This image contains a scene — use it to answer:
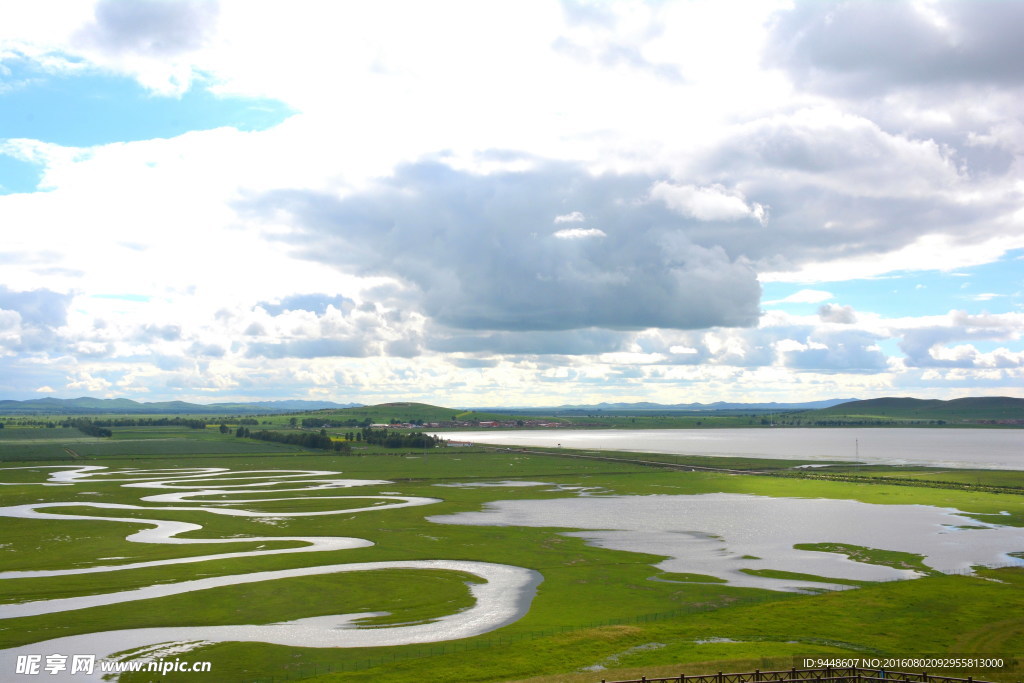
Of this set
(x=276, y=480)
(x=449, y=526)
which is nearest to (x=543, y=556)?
(x=449, y=526)

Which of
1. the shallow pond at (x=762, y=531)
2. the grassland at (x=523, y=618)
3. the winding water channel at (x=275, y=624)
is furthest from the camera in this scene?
the shallow pond at (x=762, y=531)

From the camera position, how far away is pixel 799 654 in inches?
1683

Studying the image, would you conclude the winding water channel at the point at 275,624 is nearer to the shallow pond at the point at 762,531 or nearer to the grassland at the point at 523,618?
the grassland at the point at 523,618

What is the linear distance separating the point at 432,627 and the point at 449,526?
4071cm

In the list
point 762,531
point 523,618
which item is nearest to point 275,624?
point 523,618

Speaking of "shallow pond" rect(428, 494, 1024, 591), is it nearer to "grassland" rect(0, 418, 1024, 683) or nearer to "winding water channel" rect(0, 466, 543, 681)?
"grassland" rect(0, 418, 1024, 683)

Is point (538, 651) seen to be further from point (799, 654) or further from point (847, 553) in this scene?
point (847, 553)

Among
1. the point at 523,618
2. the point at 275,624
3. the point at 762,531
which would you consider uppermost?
the point at 275,624

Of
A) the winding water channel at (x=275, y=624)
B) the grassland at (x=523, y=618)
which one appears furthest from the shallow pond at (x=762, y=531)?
the winding water channel at (x=275, y=624)

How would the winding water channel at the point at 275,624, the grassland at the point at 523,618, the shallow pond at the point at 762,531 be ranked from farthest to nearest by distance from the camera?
the shallow pond at the point at 762,531 → the winding water channel at the point at 275,624 → the grassland at the point at 523,618

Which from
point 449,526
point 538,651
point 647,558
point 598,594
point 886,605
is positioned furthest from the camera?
point 449,526

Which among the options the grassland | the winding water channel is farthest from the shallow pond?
the winding water channel

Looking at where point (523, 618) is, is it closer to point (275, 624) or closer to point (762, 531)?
point (275, 624)

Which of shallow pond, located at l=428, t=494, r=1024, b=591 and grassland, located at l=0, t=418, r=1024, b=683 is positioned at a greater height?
grassland, located at l=0, t=418, r=1024, b=683
